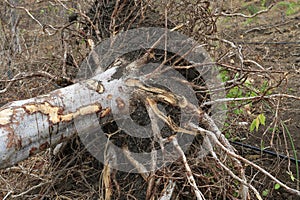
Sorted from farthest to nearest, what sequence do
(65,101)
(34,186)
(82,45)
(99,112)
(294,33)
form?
(294,33) < (82,45) < (34,186) < (99,112) < (65,101)

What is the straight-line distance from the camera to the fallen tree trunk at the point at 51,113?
1.37 metres

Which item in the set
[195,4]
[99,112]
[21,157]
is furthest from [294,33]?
[21,157]

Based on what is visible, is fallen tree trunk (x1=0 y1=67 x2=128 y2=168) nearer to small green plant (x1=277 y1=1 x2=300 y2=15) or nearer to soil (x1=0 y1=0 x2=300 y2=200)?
soil (x1=0 y1=0 x2=300 y2=200)

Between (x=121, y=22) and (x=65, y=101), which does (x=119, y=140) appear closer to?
(x=65, y=101)

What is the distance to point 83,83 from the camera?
1.68 meters

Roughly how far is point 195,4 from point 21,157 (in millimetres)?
1204

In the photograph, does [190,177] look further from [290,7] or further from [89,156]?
[290,7]

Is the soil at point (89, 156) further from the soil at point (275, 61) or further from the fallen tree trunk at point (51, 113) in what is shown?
the fallen tree trunk at point (51, 113)

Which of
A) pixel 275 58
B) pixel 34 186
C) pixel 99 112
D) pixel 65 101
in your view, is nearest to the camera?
pixel 65 101

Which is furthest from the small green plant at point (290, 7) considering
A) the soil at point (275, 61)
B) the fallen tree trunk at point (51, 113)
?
the fallen tree trunk at point (51, 113)

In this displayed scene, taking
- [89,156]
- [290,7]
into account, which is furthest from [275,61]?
[89,156]

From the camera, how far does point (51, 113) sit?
1.51 m

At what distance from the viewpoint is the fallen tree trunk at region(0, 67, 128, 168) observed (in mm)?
1365

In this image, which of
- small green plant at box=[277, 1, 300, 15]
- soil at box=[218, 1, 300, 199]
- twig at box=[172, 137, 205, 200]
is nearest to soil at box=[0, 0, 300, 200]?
soil at box=[218, 1, 300, 199]
